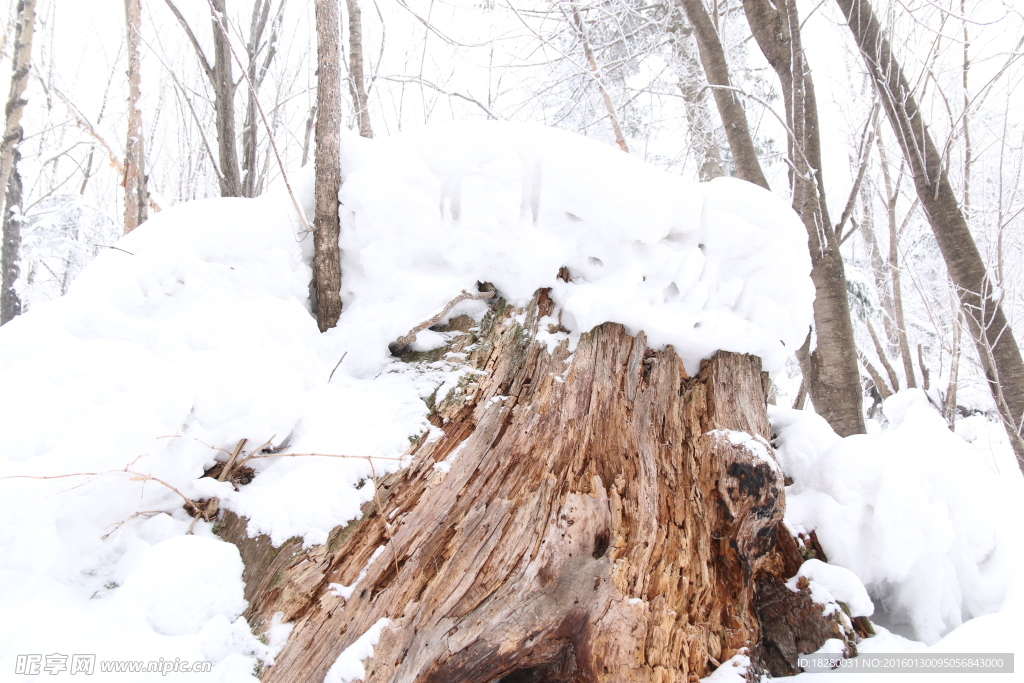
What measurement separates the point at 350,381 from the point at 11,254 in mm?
5749

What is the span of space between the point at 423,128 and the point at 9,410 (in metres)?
1.56

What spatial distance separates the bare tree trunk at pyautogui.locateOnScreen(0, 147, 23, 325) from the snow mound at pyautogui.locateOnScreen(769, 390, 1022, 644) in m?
6.92

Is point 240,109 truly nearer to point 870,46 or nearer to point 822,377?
point 870,46

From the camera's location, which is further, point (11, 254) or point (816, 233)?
point (11, 254)

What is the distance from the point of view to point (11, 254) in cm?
511

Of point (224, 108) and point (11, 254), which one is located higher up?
point (224, 108)

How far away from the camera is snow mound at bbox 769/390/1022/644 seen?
5.17ft

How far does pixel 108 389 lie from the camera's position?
133cm

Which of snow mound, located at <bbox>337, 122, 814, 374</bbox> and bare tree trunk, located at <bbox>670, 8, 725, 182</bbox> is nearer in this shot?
snow mound, located at <bbox>337, 122, 814, 374</bbox>

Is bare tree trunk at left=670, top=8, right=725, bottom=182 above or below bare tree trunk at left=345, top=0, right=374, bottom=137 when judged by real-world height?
above
